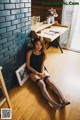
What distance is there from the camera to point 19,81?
6.91 ft

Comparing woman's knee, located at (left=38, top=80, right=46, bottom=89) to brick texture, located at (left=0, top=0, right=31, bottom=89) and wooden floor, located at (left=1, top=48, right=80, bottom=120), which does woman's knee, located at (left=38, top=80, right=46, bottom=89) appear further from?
brick texture, located at (left=0, top=0, right=31, bottom=89)

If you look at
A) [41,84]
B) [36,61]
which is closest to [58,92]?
[41,84]

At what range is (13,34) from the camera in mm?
1814

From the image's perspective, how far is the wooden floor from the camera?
1678 mm

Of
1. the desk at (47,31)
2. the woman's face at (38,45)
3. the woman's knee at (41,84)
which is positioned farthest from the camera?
the desk at (47,31)

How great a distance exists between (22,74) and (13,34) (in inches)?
26.8

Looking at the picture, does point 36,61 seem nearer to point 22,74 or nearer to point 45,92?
point 22,74

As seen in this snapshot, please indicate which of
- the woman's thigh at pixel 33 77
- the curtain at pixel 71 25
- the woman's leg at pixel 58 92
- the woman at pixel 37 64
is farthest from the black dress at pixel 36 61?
the curtain at pixel 71 25

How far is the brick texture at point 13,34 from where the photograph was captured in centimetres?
162

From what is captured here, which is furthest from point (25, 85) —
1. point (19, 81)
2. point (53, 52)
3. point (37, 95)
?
point (53, 52)

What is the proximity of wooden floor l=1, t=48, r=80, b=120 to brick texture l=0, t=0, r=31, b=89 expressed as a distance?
0.81 ft

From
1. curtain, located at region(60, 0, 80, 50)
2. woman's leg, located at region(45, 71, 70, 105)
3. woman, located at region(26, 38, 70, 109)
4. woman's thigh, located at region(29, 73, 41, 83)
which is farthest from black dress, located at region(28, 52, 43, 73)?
curtain, located at region(60, 0, 80, 50)

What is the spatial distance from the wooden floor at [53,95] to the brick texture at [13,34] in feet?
0.81

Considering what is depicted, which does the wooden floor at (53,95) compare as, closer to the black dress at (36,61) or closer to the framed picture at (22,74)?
the framed picture at (22,74)
